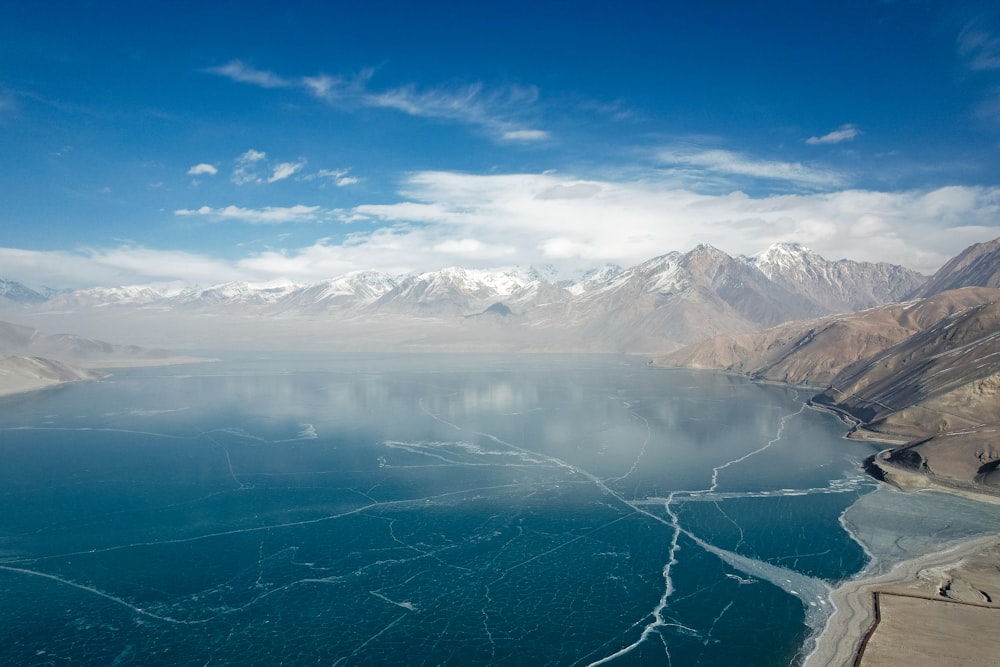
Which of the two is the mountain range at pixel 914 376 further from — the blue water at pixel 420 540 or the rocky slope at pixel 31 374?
the rocky slope at pixel 31 374

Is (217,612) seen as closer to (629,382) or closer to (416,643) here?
(416,643)

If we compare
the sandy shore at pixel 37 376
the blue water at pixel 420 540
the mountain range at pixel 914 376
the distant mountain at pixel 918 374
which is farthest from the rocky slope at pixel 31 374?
the distant mountain at pixel 918 374

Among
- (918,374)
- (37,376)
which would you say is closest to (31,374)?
(37,376)

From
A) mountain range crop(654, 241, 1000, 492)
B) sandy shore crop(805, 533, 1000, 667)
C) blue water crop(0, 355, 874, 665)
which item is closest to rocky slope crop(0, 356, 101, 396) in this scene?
blue water crop(0, 355, 874, 665)

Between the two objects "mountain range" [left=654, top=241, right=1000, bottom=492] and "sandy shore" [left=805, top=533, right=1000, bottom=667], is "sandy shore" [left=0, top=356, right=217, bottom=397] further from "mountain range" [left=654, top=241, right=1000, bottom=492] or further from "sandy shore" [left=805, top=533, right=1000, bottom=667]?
"mountain range" [left=654, top=241, right=1000, bottom=492]

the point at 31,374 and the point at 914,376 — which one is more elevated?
the point at 31,374

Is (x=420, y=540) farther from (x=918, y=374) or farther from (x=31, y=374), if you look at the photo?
(x=31, y=374)
